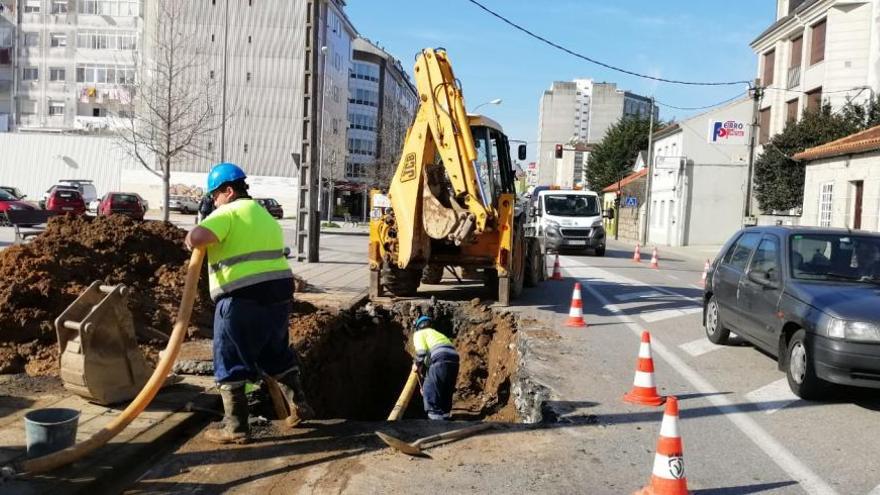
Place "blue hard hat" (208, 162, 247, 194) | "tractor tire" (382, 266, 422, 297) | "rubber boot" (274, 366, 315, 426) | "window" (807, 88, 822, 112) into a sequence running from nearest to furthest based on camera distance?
"blue hard hat" (208, 162, 247, 194) < "rubber boot" (274, 366, 315, 426) < "tractor tire" (382, 266, 422, 297) < "window" (807, 88, 822, 112)

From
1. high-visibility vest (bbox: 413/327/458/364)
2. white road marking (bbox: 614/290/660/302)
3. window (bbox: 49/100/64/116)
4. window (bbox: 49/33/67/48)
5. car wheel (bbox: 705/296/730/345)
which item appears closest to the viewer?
high-visibility vest (bbox: 413/327/458/364)

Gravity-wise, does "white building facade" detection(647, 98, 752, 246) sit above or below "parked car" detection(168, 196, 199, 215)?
above

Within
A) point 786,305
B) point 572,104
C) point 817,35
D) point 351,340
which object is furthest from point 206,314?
point 572,104

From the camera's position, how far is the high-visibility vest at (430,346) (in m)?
7.86

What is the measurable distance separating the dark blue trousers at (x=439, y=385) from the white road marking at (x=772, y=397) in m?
2.91

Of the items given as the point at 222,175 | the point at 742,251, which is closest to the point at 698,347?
the point at 742,251

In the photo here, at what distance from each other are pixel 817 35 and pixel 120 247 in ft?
121

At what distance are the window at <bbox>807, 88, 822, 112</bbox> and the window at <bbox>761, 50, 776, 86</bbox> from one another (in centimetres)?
578

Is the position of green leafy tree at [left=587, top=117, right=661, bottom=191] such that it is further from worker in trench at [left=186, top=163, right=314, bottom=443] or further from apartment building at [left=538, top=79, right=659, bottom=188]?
worker in trench at [left=186, top=163, right=314, bottom=443]

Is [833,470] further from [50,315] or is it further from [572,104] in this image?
[572,104]

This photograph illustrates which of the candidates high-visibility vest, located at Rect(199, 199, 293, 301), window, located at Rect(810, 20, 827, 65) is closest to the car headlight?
high-visibility vest, located at Rect(199, 199, 293, 301)

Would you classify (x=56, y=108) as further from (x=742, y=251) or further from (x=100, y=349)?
(x=100, y=349)

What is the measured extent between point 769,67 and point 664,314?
35.8m

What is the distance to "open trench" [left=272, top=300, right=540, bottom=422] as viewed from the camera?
29.6ft
